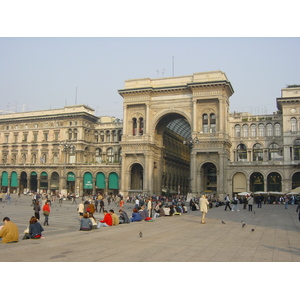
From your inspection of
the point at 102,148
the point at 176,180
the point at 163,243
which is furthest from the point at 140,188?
the point at 163,243

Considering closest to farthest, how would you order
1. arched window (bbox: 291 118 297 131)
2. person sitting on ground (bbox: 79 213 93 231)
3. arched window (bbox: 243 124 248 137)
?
1. person sitting on ground (bbox: 79 213 93 231)
2. arched window (bbox: 291 118 297 131)
3. arched window (bbox: 243 124 248 137)

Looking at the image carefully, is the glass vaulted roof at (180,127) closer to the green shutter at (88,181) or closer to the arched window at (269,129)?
the arched window at (269,129)

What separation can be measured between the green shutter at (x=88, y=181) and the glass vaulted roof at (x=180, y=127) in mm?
19793

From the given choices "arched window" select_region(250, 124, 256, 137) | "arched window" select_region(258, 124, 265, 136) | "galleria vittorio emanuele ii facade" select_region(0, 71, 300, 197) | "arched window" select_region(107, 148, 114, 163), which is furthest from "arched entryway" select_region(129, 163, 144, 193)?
"arched window" select_region(258, 124, 265, 136)

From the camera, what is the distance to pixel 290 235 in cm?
1733

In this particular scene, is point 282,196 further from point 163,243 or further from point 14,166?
point 14,166

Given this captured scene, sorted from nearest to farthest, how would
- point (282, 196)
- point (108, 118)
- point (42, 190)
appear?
point (282, 196), point (42, 190), point (108, 118)

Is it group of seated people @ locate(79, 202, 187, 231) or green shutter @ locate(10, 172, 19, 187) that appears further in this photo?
green shutter @ locate(10, 172, 19, 187)

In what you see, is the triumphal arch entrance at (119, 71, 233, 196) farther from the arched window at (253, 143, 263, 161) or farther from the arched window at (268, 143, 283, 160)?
the arched window at (268, 143, 283, 160)

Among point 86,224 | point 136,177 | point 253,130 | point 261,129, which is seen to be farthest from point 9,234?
point 253,130

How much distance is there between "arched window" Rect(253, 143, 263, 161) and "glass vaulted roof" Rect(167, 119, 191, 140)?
16.7 metres

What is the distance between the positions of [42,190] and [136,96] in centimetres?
3124

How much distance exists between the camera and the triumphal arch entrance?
60000 millimetres

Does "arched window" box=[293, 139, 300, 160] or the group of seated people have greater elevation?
"arched window" box=[293, 139, 300, 160]
